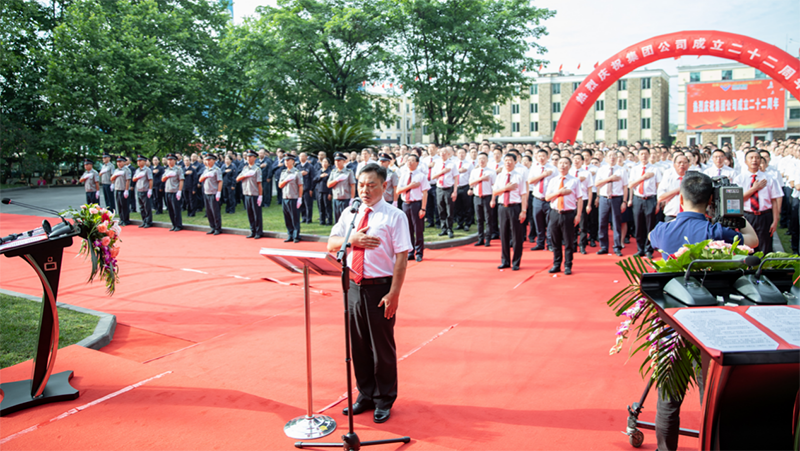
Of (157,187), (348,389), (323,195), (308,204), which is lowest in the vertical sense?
(348,389)

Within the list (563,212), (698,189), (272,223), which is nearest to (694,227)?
(698,189)

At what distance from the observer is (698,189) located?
3.37m

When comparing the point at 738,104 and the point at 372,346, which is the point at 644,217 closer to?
the point at 372,346

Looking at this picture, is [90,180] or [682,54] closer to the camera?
[682,54]

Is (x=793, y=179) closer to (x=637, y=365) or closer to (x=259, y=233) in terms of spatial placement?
(x=637, y=365)

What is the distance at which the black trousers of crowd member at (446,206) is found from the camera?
11602mm

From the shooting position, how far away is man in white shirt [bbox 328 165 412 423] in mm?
3691

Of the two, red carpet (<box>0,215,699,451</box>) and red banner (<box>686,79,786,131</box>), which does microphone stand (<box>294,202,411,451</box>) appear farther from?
red banner (<box>686,79,786,131</box>)

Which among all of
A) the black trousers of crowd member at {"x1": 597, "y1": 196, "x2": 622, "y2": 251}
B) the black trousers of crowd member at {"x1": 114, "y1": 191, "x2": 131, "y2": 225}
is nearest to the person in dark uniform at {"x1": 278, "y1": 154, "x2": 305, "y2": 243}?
the black trousers of crowd member at {"x1": 114, "y1": 191, "x2": 131, "y2": 225}

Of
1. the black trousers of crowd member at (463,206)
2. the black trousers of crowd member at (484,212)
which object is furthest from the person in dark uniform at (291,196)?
the black trousers of crowd member at (484,212)

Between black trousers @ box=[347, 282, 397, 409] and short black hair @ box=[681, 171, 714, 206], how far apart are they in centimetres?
213

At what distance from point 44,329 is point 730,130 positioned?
161 feet

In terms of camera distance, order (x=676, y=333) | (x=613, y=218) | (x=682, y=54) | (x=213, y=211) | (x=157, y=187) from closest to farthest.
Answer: (x=676, y=333) < (x=613, y=218) < (x=213, y=211) < (x=682, y=54) < (x=157, y=187)

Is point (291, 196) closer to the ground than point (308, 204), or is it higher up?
higher up
